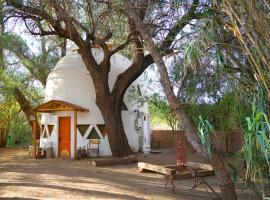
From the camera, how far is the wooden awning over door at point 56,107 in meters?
17.7

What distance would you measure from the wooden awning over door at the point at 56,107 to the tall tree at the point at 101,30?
1.57 metres

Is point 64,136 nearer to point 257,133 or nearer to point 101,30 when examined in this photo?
point 101,30

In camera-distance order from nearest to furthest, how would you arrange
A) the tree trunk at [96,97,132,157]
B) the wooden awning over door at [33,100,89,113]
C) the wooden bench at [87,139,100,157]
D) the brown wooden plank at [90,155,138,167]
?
the brown wooden plank at [90,155,138,167]
the tree trunk at [96,97,132,157]
the wooden awning over door at [33,100,89,113]
the wooden bench at [87,139,100,157]

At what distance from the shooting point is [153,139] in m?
25.7

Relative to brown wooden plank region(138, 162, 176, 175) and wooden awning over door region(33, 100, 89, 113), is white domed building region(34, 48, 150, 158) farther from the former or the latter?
brown wooden plank region(138, 162, 176, 175)

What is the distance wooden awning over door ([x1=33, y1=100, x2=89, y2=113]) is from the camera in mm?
17688

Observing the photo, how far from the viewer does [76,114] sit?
18016 millimetres

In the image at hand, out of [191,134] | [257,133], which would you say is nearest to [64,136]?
[191,134]

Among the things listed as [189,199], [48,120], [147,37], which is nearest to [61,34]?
[48,120]

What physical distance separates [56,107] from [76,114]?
3.42ft

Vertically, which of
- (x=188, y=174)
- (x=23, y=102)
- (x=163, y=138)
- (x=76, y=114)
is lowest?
(x=188, y=174)

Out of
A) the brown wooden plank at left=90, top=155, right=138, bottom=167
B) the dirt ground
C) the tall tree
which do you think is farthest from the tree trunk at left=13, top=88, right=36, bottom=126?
the dirt ground

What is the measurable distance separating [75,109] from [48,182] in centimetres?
804

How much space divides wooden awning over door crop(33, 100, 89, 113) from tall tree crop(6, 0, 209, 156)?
1.57 m
